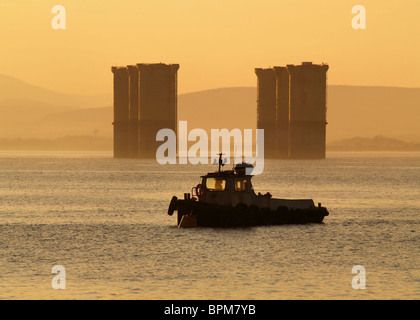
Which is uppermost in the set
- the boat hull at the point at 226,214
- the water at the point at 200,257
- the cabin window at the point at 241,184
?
the cabin window at the point at 241,184

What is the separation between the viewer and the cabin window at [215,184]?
49.2 metres

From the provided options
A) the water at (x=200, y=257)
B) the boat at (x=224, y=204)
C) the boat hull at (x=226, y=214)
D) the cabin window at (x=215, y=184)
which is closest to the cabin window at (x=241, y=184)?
the boat at (x=224, y=204)

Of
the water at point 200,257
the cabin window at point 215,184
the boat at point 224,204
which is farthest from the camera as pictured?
the cabin window at point 215,184

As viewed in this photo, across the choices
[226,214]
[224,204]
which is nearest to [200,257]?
[226,214]

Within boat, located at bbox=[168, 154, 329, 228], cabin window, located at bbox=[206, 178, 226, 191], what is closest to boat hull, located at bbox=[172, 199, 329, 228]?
boat, located at bbox=[168, 154, 329, 228]

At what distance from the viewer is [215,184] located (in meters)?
49.4

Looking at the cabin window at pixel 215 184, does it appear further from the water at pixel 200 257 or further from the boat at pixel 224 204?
the water at pixel 200 257

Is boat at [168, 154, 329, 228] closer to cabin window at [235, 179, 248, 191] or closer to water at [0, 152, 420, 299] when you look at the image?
cabin window at [235, 179, 248, 191]

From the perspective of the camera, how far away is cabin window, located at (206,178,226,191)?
49219 millimetres

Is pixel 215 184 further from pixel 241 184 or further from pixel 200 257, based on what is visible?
pixel 200 257

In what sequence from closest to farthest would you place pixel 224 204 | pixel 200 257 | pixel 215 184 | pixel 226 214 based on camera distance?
pixel 200 257 → pixel 226 214 → pixel 215 184 → pixel 224 204

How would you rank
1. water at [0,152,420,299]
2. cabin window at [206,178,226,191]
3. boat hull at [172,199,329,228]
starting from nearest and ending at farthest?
water at [0,152,420,299]
cabin window at [206,178,226,191]
boat hull at [172,199,329,228]
